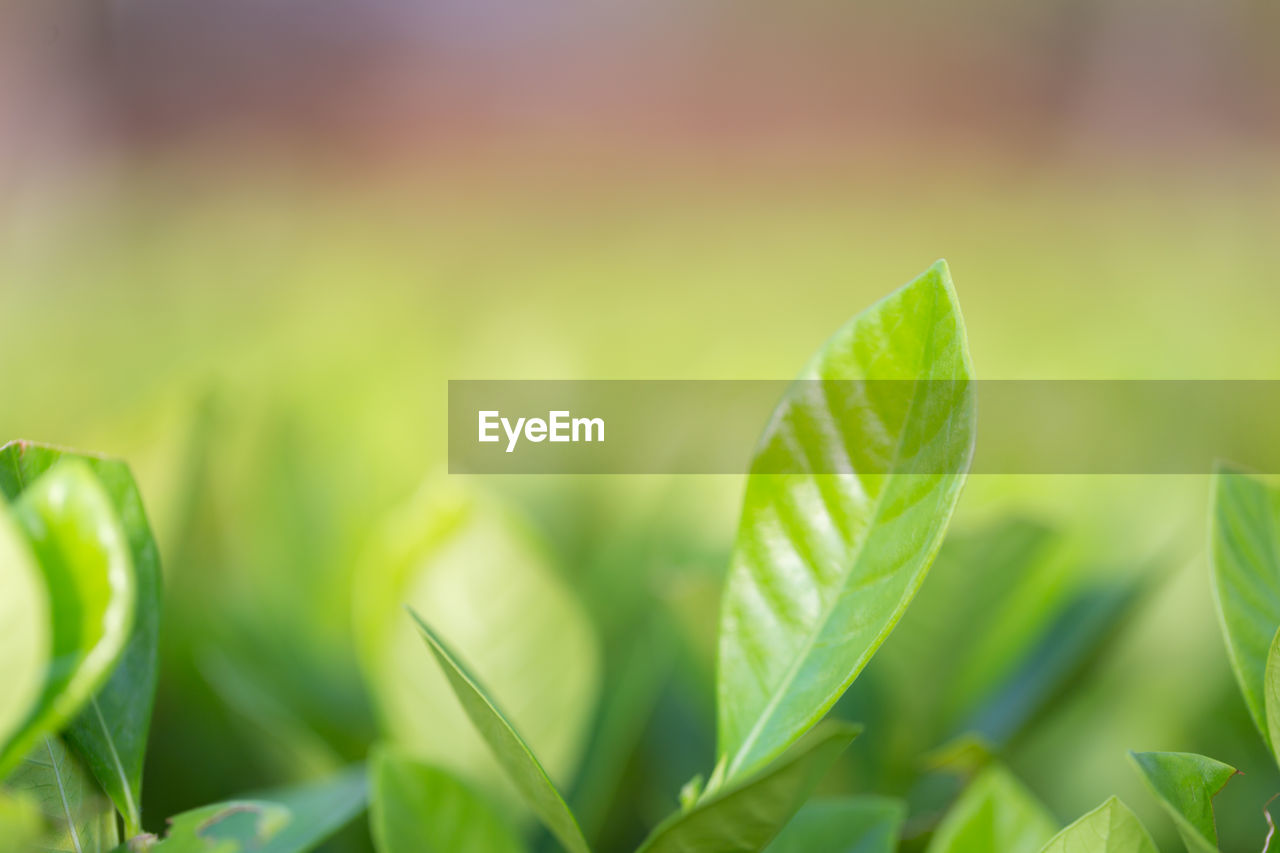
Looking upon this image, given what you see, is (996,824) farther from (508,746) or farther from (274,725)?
(274,725)

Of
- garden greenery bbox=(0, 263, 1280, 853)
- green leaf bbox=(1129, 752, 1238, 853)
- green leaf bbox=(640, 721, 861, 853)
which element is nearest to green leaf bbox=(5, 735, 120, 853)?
garden greenery bbox=(0, 263, 1280, 853)

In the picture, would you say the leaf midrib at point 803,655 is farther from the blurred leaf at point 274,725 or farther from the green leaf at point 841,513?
the blurred leaf at point 274,725

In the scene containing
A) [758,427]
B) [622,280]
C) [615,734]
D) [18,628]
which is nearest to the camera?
[18,628]

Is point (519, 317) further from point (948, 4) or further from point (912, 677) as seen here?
point (948, 4)

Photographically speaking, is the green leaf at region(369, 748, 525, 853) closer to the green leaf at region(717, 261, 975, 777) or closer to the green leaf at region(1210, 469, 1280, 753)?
the green leaf at region(717, 261, 975, 777)

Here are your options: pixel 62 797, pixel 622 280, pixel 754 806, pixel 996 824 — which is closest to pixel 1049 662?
pixel 996 824

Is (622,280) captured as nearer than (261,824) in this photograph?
No

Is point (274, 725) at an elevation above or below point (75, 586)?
below
